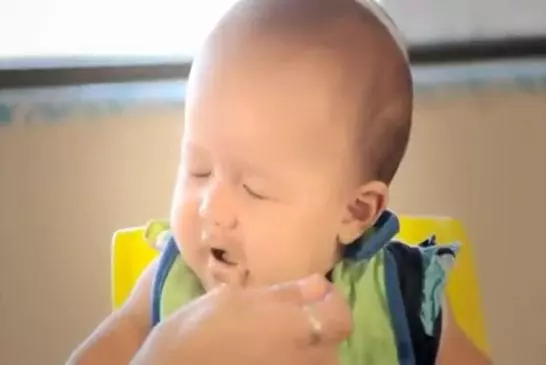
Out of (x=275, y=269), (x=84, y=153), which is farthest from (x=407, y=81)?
(x=84, y=153)

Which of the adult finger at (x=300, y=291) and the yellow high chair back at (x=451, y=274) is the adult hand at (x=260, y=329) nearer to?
the adult finger at (x=300, y=291)

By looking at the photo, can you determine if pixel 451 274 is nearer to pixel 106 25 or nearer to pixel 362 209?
pixel 362 209

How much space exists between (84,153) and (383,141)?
34 cm

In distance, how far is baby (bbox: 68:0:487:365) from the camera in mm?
782

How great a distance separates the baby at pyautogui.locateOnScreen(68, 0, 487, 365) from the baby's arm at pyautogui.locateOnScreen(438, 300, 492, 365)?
2.8 inches

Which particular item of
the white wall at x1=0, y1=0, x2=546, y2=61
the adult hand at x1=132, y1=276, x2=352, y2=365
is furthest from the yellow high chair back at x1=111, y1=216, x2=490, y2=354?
the white wall at x1=0, y1=0, x2=546, y2=61

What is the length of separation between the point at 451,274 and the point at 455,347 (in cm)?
8

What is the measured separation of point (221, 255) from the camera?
796mm

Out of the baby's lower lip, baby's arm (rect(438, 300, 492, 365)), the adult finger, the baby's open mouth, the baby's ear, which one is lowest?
baby's arm (rect(438, 300, 492, 365))

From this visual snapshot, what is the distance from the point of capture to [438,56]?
1.06 m

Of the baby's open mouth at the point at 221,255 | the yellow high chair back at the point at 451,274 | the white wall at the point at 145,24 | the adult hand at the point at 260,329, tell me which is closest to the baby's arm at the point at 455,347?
the yellow high chair back at the point at 451,274

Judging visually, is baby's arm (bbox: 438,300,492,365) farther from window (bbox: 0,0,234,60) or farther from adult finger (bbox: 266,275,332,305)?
window (bbox: 0,0,234,60)

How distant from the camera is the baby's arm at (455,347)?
0.87 meters

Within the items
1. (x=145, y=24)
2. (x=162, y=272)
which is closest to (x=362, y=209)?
(x=162, y=272)
